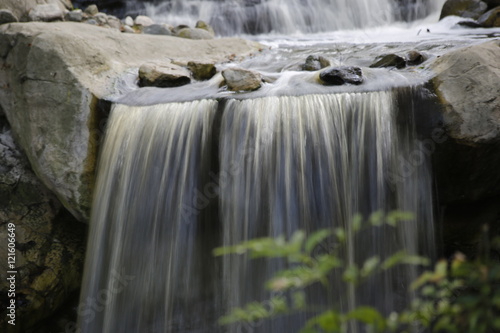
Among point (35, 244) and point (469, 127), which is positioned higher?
point (469, 127)

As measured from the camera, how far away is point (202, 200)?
3.95m

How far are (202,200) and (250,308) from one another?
8.64 feet

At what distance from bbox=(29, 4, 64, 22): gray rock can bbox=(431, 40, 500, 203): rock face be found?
225 inches

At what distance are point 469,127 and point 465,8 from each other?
578 centimetres

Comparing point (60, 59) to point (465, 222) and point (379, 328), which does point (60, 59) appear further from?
point (379, 328)

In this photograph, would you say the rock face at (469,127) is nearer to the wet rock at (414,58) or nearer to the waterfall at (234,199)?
the waterfall at (234,199)

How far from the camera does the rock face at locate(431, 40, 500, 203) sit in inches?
143

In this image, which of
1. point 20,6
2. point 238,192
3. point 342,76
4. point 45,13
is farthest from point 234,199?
point 20,6

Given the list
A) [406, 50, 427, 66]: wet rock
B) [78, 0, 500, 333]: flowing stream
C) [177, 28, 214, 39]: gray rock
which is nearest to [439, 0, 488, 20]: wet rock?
[406, 50, 427, 66]: wet rock


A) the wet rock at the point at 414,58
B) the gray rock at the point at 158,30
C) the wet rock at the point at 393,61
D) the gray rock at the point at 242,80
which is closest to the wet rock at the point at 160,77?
the gray rock at the point at 242,80

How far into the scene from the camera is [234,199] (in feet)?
12.6

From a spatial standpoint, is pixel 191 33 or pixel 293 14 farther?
pixel 293 14

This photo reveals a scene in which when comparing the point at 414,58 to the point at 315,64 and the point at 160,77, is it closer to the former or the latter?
the point at 315,64

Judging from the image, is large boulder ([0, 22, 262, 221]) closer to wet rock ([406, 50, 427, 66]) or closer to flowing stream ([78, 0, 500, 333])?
flowing stream ([78, 0, 500, 333])
